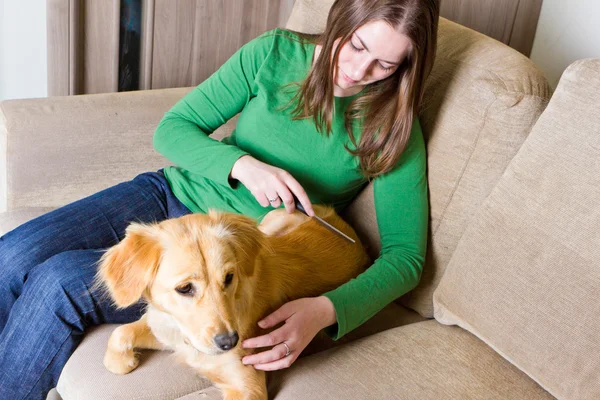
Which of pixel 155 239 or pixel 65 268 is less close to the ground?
pixel 155 239

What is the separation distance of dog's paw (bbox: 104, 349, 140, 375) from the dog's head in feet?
0.39

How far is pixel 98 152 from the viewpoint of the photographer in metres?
1.90

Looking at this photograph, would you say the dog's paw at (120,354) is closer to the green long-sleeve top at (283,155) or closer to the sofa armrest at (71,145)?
the green long-sleeve top at (283,155)

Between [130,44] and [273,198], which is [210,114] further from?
[130,44]

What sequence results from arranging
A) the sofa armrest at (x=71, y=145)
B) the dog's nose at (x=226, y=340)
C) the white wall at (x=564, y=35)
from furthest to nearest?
the white wall at (x=564, y=35), the sofa armrest at (x=71, y=145), the dog's nose at (x=226, y=340)

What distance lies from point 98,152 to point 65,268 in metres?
0.61

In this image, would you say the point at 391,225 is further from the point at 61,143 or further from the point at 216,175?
the point at 61,143

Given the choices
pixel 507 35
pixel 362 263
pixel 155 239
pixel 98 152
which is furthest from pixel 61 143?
pixel 507 35

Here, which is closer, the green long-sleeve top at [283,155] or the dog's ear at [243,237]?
the dog's ear at [243,237]

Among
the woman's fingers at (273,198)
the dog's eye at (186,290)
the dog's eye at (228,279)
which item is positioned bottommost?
the dog's eye at (186,290)

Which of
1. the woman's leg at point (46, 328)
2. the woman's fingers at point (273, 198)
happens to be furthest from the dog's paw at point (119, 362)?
the woman's fingers at point (273, 198)

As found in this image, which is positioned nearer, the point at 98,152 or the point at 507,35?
the point at 98,152

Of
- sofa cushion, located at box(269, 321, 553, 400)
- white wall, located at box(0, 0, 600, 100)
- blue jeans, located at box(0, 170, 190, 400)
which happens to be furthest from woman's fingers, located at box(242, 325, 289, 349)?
white wall, located at box(0, 0, 600, 100)

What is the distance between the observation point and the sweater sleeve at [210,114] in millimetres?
1594
